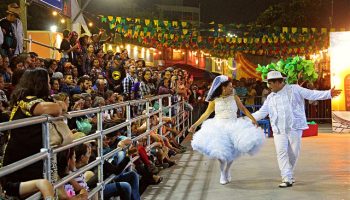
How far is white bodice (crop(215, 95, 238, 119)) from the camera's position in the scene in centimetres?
842

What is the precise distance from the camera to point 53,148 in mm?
4234

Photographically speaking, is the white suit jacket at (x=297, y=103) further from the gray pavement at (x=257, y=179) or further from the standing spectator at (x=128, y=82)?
the standing spectator at (x=128, y=82)

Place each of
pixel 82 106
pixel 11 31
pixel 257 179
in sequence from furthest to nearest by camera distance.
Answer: pixel 11 31
pixel 257 179
pixel 82 106

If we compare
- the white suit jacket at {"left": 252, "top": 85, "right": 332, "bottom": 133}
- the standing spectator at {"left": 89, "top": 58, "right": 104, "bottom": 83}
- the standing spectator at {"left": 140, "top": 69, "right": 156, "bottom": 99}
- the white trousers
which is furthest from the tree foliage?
the white trousers

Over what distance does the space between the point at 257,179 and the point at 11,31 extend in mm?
4911

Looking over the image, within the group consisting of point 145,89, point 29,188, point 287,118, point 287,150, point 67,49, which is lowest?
point 287,150

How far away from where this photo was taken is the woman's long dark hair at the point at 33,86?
4.29 meters

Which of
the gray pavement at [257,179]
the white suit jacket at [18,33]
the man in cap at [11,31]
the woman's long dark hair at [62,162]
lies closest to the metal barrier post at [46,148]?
the woman's long dark hair at [62,162]

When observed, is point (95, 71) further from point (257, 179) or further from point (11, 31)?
point (257, 179)

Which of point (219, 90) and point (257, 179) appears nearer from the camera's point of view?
point (219, 90)

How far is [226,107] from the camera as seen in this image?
8.45 meters

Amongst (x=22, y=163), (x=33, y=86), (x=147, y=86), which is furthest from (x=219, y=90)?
(x=22, y=163)

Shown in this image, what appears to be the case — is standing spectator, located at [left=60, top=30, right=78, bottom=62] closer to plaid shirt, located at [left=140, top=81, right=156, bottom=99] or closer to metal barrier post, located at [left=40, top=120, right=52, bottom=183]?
plaid shirt, located at [left=140, top=81, right=156, bottom=99]

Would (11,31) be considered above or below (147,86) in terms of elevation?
above
